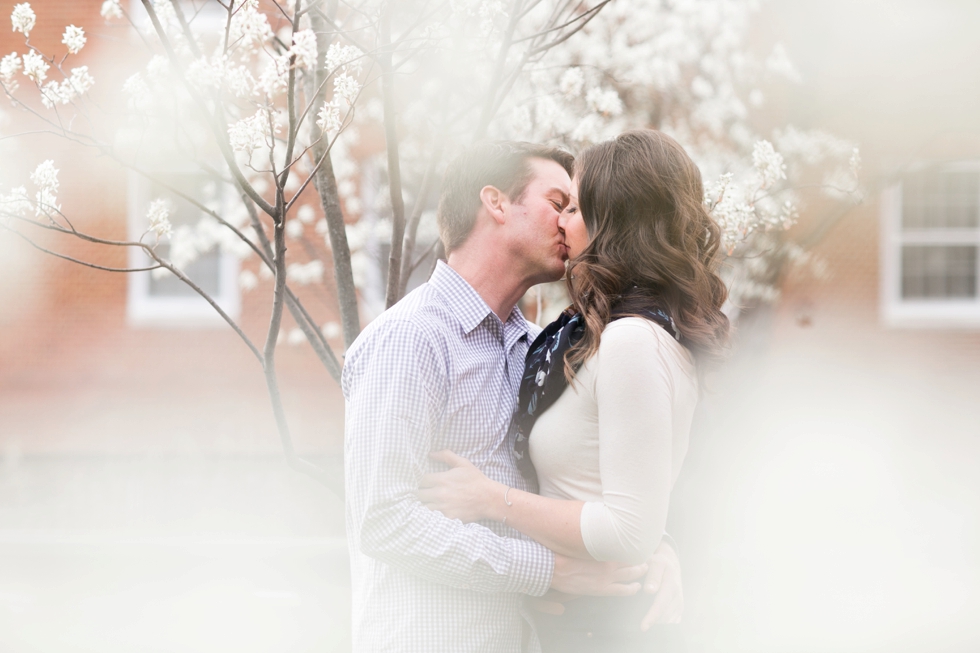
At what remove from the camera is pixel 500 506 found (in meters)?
1.68

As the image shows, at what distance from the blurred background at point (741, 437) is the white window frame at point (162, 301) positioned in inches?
2.3

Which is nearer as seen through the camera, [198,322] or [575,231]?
[575,231]

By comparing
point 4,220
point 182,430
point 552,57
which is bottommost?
point 182,430

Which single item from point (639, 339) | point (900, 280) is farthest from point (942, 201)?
point (639, 339)

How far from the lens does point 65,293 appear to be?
34.0ft

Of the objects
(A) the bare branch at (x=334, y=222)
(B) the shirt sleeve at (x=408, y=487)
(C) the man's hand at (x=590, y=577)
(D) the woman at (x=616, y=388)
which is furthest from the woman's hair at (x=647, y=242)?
(A) the bare branch at (x=334, y=222)

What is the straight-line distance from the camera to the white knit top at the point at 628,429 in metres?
1.57

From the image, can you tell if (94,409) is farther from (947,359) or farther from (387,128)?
(947,359)

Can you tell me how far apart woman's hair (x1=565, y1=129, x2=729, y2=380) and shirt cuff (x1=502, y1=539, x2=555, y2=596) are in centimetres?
41

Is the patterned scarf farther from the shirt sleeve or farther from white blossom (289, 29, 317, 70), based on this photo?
white blossom (289, 29, 317, 70)

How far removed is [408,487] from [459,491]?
4.7 inches

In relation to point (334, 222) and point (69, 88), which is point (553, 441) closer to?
point (334, 222)

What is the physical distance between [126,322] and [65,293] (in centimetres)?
87

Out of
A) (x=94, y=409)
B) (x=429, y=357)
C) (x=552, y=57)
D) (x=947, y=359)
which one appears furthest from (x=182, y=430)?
(x=947, y=359)
